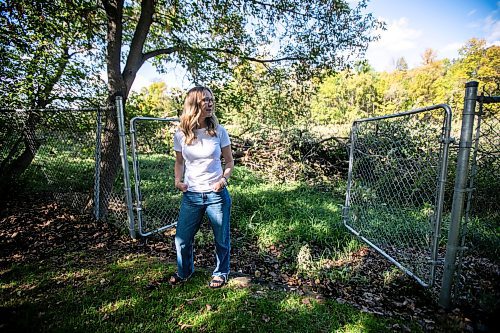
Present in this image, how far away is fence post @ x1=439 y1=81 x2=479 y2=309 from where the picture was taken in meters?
2.23

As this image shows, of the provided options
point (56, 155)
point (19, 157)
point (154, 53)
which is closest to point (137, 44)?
point (154, 53)

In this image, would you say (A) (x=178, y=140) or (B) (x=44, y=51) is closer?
(A) (x=178, y=140)

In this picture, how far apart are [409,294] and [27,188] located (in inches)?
298

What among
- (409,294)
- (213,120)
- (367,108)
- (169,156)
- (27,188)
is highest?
(367,108)

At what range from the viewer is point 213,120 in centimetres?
263

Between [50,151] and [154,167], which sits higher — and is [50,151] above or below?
above

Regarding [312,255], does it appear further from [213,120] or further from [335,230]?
[213,120]

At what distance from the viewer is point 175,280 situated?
9.55ft

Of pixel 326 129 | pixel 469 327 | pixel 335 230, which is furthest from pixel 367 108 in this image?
pixel 469 327

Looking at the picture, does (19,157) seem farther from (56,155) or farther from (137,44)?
(137,44)

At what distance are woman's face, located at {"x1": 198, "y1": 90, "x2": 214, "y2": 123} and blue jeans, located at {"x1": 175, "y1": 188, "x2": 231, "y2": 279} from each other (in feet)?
2.52

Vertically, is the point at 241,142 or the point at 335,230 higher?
the point at 241,142

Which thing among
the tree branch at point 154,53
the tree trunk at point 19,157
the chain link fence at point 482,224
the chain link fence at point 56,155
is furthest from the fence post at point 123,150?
the chain link fence at point 482,224

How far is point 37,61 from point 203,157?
157 inches
